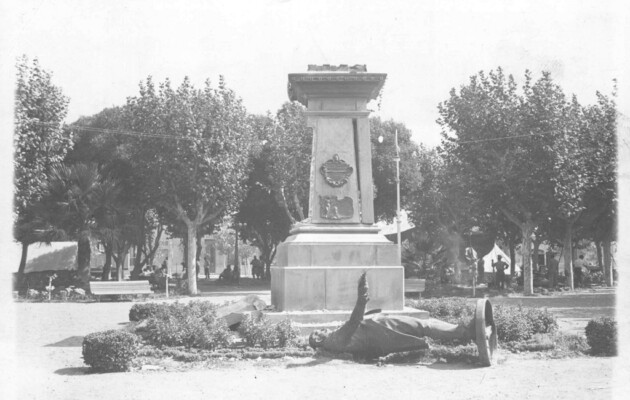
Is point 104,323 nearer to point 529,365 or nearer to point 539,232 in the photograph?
point 529,365

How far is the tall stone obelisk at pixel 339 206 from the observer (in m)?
13.0

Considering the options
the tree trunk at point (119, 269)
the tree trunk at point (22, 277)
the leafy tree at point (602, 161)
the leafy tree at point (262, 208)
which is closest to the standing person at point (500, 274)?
the leafy tree at point (602, 161)

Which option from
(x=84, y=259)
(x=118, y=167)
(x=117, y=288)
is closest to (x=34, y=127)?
(x=117, y=288)

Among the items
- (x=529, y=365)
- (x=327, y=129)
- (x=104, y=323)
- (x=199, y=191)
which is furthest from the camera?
(x=199, y=191)

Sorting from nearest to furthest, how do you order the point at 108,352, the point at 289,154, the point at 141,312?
the point at 108,352
the point at 141,312
the point at 289,154

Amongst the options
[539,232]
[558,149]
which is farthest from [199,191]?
[539,232]

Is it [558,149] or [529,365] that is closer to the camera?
[529,365]

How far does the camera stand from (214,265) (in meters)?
87.9

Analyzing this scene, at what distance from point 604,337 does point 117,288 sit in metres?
18.8

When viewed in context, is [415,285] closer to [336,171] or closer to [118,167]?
[336,171]

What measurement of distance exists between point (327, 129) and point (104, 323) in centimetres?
721

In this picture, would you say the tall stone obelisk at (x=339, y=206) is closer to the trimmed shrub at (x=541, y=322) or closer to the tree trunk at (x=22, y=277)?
the trimmed shrub at (x=541, y=322)

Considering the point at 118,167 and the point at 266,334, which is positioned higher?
the point at 118,167

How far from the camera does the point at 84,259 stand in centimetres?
2908
